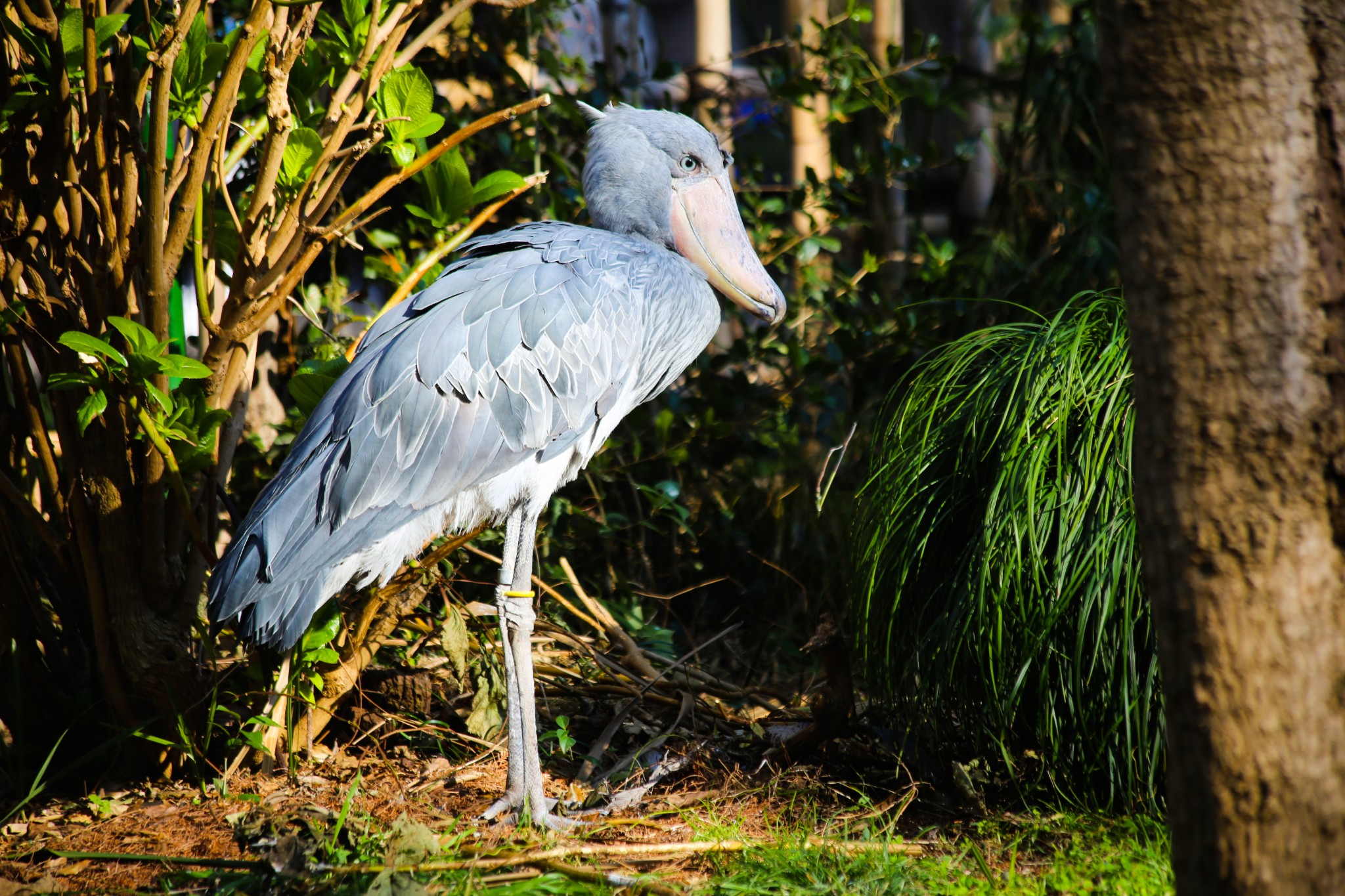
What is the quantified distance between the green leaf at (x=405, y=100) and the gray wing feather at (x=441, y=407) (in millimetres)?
361

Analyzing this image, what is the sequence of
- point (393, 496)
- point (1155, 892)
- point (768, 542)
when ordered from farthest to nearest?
point (768, 542), point (393, 496), point (1155, 892)

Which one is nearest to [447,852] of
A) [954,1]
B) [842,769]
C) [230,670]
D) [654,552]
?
[230,670]

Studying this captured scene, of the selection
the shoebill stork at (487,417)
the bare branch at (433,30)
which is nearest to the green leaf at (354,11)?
the bare branch at (433,30)

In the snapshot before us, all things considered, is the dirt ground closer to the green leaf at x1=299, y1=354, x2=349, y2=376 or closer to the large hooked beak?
the green leaf at x1=299, y1=354, x2=349, y2=376

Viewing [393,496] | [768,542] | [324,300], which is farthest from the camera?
[768,542]

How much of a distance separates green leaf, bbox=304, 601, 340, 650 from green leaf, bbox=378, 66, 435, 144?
1167mm

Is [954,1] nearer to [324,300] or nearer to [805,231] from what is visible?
[805,231]

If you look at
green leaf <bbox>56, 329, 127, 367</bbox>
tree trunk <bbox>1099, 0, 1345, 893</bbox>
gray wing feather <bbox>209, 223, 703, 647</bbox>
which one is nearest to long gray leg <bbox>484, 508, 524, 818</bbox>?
gray wing feather <bbox>209, 223, 703, 647</bbox>

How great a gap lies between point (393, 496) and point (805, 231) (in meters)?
2.61

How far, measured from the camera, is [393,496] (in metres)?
2.45

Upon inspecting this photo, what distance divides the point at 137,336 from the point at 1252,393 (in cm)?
204

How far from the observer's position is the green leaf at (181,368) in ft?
7.27

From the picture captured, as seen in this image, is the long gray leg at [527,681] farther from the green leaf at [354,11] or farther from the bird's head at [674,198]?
the green leaf at [354,11]

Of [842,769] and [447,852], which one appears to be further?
[842,769]
